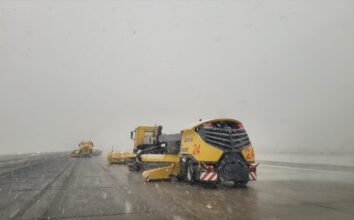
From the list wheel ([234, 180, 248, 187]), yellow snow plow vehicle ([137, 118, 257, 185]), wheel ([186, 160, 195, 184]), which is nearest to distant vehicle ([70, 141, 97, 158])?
yellow snow plow vehicle ([137, 118, 257, 185])

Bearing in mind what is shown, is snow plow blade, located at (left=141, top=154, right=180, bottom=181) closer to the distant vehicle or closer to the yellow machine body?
the yellow machine body

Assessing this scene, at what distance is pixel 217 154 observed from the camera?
42.9 ft

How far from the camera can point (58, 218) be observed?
7.46m

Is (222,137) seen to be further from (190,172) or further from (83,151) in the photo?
(83,151)

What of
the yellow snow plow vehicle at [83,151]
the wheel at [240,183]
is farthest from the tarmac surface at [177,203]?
the yellow snow plow vehicle at [83,151]

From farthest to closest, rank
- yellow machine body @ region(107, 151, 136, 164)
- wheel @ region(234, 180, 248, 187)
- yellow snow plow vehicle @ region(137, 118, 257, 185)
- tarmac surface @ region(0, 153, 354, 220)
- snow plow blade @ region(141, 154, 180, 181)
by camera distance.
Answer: yellow machine body @ region(107, 151, 136, 164) < snow plow blade @ region(141, 154, 180, 181) < wheel @ region(234, 180, 248, 187) < yellow snow plow vehicle @ region(137, 118, 257, 185) < tarmac surface @ region(0, 153, 354, 220)

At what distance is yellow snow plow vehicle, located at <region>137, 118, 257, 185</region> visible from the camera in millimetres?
13016

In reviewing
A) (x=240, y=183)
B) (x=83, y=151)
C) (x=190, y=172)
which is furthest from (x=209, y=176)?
(x=83, y=151)

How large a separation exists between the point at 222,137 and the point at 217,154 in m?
0.82

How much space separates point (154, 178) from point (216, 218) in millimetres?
8631

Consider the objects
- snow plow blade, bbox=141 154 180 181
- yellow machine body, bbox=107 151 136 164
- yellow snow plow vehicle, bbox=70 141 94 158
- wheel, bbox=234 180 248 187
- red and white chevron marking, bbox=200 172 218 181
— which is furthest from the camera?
yellow snow plow vehicle, bbox=70 141 94 158

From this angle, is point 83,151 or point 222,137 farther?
point 83,151

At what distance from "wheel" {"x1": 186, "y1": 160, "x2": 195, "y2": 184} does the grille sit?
1462 millimetres

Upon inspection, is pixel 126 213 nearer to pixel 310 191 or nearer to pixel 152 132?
pixel 310 191
